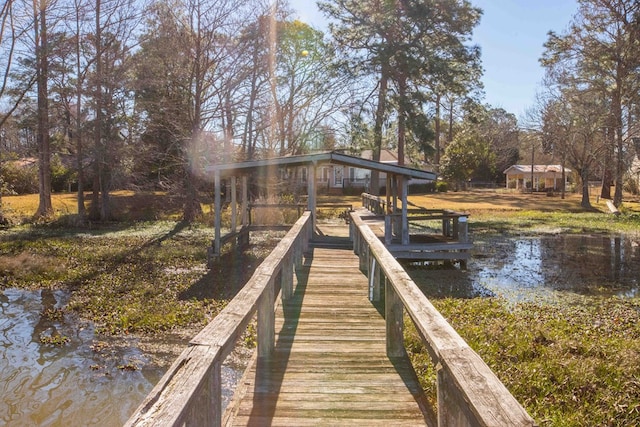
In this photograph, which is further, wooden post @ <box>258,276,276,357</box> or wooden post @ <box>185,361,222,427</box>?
wooden post @ <box>258,276,276,357</box>

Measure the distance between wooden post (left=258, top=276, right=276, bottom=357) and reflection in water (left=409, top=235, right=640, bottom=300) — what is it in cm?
723

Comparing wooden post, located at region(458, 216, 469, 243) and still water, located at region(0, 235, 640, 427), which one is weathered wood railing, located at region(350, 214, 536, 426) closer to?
still water, located at region(0, 235, 640, 427)

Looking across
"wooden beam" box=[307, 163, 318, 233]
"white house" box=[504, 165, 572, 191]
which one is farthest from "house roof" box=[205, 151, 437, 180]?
"white house" box=[504, 165, 572, 191]

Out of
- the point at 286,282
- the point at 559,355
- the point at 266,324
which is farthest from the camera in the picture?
the point at 559,355

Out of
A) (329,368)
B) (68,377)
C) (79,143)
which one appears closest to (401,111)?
(79,143)

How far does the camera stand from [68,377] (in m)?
7.32

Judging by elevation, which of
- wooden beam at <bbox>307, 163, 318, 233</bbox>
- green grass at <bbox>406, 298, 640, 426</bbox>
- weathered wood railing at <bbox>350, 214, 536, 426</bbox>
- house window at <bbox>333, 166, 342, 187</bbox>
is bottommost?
green grass at <bbox>406, 298, 640, 426</bbox>

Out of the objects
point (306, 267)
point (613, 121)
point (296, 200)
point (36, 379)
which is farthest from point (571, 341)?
point (613, 121)

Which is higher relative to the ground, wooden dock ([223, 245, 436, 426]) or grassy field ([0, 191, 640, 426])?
wooden dock ([223, 245, 436, 426])

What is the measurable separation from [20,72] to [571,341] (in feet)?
84.7

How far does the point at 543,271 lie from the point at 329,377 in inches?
468

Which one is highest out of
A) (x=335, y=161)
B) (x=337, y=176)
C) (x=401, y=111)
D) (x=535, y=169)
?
(x=401, y=111)

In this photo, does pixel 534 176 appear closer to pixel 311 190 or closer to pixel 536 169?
pixel 536 169

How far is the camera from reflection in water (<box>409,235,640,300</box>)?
12.1m
